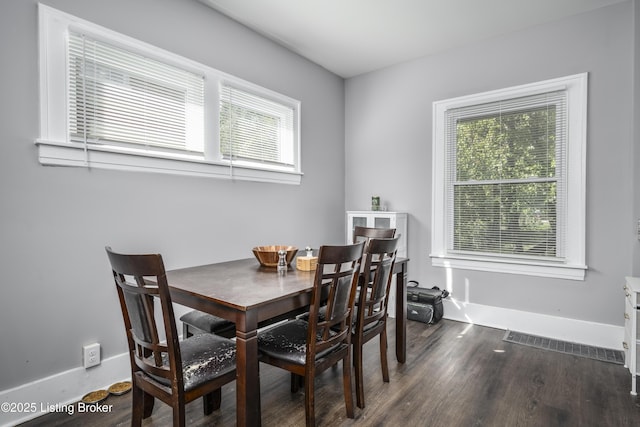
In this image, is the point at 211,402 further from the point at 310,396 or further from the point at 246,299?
the point at 246,299

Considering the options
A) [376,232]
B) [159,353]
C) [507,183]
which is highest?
[507,183]

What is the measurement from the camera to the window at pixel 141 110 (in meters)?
2.08

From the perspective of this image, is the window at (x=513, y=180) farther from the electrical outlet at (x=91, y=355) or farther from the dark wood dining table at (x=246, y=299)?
the electrical outlet at (x=91, y=355)

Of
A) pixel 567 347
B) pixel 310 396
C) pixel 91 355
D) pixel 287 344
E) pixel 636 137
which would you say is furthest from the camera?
pixel 567 347

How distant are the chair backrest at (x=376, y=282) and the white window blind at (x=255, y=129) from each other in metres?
1.77

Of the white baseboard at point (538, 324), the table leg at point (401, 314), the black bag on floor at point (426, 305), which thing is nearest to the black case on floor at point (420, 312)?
the black bag on floor at point (426, 305)

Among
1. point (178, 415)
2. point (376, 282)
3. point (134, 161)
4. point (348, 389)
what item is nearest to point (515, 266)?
point (376, 282)

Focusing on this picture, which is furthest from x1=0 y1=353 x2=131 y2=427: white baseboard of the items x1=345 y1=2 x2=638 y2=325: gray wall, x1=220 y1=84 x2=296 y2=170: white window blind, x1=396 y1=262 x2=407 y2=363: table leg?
x1=345 y1=2 x2=638 y2=325: gray wall

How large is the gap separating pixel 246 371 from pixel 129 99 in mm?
2122

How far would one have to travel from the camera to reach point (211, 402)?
78.4 inches

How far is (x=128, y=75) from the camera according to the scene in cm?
243

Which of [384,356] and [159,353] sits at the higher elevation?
[159,353]

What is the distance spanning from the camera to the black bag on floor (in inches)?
140

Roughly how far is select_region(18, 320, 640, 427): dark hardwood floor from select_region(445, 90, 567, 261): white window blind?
1.10 meters
